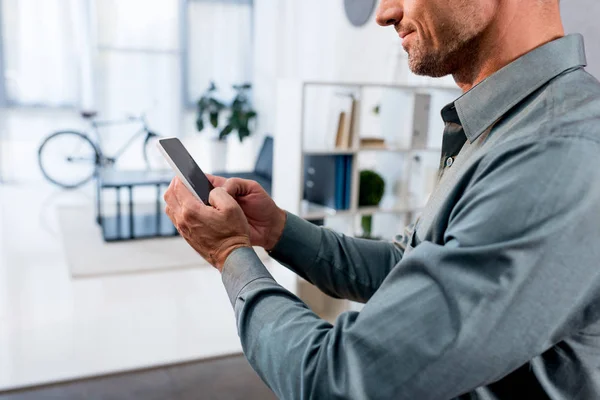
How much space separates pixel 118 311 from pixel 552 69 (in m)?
2.75

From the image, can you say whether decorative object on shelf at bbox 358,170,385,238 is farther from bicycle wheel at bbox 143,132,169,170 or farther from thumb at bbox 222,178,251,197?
bicycle wheel at bbox 143,132,169,170

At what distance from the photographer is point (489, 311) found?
55cm

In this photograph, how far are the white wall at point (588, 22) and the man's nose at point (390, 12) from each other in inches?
30.6

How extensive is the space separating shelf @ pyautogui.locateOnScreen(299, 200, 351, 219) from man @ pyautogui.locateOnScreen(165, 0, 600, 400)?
2.26m

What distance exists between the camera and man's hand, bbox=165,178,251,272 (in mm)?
812

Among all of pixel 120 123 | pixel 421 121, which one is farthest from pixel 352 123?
pixel 120 123

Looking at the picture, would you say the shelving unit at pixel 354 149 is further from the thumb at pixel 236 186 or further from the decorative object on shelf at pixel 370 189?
the thumb at pixel 236 186

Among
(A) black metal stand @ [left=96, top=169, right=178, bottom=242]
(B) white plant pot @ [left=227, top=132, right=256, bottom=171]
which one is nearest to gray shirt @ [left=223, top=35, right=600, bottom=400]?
(A) black metal stand @ [left=96, top=169, right=178, bottom=242]

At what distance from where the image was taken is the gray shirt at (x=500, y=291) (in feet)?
1.78

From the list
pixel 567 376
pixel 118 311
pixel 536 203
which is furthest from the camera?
pixel 118 311

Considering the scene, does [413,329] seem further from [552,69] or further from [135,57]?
[135,57]

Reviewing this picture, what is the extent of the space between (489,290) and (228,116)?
6.49m

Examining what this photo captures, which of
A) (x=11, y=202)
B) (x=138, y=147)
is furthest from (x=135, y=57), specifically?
(x=11, y=202)

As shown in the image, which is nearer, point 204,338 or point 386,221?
point 204,338
